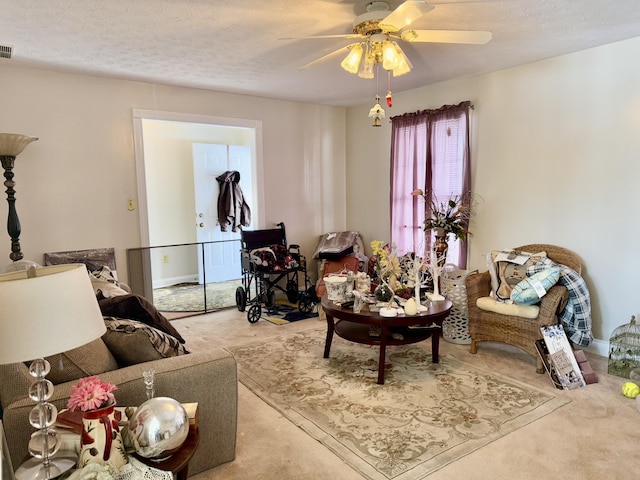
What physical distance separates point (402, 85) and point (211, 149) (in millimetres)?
2898

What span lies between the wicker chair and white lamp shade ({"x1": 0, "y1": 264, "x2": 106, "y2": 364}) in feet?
9.97

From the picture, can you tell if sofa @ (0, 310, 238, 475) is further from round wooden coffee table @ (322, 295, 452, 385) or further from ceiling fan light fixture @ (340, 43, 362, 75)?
ceiling fan light fixture @ (340, 43, 362, 75)

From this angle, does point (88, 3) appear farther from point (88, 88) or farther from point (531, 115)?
point (531, 115)

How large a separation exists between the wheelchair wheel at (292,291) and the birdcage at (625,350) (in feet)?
10.6

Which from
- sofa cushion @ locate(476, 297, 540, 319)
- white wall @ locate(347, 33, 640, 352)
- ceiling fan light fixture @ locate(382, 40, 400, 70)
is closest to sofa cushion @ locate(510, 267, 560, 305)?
sofa cushion @ locate(476, 297, 540, 319)

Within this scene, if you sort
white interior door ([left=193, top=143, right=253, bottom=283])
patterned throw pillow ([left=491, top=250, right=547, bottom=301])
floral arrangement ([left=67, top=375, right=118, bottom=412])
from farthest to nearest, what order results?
white interior door ([left=193, top=143, right=253, bottom=283])
patterned throw pillow ([left=491, top=250, right=547, bottom=301])
floral arrangement ([left=67, top=375, right=118, bottom=412])

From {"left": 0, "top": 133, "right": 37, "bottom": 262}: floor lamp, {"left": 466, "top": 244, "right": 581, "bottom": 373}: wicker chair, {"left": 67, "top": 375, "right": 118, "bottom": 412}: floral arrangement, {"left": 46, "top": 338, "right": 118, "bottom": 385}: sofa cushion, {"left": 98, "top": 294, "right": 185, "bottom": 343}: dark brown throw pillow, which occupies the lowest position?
{"left": 466, "top": 244, "right": 581, "bottom": 373}: wicker chair

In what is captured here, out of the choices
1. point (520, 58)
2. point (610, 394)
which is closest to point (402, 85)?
point (520, 58)

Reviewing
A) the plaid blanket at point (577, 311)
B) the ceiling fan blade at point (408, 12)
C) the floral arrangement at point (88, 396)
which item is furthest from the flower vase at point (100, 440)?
the plaid blanket at point (577, 311)

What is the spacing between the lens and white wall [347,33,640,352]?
132 inches

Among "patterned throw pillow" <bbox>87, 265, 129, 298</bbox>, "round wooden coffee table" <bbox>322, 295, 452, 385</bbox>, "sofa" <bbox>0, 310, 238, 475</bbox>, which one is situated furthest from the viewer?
"round wooden coffee table" <bbox>322, 295, 452, 385</bbox>

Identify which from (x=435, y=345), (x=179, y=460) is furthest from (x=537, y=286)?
(x=179, y=460)

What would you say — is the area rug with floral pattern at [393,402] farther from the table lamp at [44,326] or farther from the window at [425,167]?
the window at [425,167]

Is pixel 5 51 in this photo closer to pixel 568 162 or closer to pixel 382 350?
pixel 382 350
